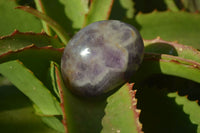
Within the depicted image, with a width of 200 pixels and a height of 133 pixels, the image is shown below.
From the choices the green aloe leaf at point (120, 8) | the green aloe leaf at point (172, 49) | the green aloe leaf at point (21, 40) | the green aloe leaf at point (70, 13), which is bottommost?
the green aloe leaf at point (172, 49)

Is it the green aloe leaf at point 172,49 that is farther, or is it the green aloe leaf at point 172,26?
the green aloe leaf at point 172,26

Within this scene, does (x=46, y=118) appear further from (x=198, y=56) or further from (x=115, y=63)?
(x=198, y=56)

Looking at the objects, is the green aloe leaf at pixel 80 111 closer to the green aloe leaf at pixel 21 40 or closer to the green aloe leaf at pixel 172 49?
the green aloe leaf at pixel 21 40

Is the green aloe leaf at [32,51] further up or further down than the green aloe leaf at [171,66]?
further up

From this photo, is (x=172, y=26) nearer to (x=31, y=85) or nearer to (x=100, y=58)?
(x=100, y=58)

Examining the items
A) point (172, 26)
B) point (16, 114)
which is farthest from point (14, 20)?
point (172, 26)

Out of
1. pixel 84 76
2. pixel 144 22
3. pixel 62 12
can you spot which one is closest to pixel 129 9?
pixel 144 22

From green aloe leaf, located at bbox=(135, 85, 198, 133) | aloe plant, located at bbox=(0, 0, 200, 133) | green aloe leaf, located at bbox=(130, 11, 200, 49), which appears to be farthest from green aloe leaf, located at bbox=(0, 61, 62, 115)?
green aloe leaf, located at bbox=(130, 11, 200, 49)

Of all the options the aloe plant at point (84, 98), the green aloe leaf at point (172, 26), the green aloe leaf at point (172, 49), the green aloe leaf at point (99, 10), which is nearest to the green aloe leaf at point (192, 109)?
the aloe plant at point (84, 98)
